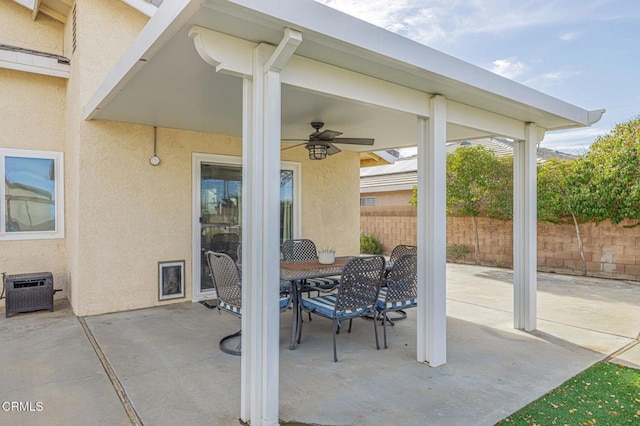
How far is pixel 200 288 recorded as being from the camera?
21.1 ft

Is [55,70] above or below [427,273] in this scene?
above

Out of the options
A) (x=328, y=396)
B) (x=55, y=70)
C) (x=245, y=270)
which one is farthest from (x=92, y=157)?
(x=328, y=396)

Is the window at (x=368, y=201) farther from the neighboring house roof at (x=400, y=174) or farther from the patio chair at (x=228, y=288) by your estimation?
the patio chair at (x=228, y=288)

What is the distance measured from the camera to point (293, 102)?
4.59 m

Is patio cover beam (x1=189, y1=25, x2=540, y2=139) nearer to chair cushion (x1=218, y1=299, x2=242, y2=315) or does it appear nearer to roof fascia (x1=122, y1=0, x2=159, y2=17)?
chair cushion (x1=218, y1=299, x2=242, y2=315)

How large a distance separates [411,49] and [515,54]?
7.71 m

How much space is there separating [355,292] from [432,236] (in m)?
0.96

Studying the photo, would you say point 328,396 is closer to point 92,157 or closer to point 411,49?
point 411,49

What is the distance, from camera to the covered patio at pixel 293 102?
259 centimetres

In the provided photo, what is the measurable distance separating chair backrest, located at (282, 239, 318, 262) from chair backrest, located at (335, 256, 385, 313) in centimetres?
218

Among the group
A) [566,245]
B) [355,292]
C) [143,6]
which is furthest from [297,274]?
[566,245]

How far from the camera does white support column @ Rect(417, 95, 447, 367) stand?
12.6 ft

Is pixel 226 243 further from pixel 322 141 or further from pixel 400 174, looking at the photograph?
pixel 400 174

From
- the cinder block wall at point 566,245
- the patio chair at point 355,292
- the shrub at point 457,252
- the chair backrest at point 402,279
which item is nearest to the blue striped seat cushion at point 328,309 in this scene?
the patio chair at point 355,292
